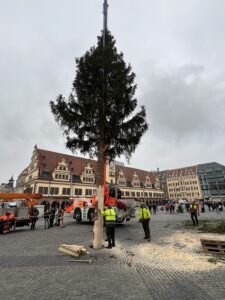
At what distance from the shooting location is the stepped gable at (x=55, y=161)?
55259mm

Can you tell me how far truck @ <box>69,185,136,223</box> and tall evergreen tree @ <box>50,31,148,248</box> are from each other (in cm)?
695

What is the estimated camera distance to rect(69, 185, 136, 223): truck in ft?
63.0

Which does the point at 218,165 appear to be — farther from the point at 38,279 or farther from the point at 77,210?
the point at 38,279

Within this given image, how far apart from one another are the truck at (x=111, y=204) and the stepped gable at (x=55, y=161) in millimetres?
34369

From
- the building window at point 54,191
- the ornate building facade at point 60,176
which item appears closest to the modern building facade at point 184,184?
the ornate building facade at point 60,176

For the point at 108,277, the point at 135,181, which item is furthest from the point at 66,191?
the point at 108,277

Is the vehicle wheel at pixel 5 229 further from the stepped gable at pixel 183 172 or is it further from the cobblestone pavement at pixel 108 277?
the stepped gable at pixel 183 172

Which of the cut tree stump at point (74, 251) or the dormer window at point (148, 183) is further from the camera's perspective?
the dormer window at point (148, 183)

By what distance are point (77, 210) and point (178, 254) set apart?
1558cm

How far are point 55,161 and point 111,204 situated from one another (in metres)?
42.2

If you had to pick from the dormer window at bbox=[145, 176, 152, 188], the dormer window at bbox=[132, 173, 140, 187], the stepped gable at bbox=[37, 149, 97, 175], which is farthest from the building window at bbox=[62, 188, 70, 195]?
the dormer window at bbox=[145, 176, 152, 188]

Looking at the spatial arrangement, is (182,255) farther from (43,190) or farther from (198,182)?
(198,182)

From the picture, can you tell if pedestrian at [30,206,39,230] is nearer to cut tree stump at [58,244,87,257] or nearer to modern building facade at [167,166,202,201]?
cut tree stump at [58,244,87,257]

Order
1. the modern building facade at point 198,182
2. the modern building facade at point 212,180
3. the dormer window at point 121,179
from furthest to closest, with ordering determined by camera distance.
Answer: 1. the modern building facade at point 198,182
2. the modern building facade at point 212,180
3. the dormer window at point 121,179
